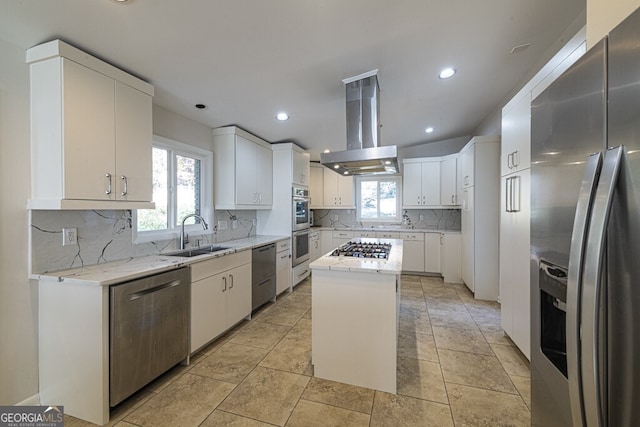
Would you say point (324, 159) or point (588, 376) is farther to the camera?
point (324, 159)

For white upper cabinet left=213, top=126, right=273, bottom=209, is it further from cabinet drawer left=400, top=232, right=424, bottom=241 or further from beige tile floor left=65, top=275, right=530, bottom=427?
cabinet drawer left=400, top=232, right=424, bottom=241

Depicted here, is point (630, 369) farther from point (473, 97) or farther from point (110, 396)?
point (473, 97)

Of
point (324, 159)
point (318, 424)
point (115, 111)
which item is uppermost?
point (115, 111)

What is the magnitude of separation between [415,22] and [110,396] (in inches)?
123

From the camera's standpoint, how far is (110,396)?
65.2 inches

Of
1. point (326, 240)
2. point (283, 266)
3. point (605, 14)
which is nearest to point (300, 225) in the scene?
point (283, 266)

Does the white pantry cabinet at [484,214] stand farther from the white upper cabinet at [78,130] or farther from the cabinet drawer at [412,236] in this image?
the white upper cabinet at [78,130]

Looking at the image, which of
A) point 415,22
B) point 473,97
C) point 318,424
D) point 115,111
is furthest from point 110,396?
point 473,97

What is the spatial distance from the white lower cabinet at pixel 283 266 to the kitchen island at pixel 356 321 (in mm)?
1817

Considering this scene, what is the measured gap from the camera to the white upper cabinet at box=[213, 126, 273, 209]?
3.40m

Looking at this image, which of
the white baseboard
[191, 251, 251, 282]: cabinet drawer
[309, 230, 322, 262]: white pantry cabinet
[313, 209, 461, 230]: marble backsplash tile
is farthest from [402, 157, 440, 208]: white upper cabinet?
the white baseboard

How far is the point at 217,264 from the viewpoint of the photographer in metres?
2.58

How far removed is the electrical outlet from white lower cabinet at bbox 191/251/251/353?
2.76 feet

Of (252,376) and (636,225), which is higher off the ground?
(636,225)
